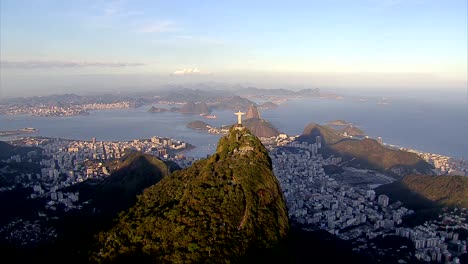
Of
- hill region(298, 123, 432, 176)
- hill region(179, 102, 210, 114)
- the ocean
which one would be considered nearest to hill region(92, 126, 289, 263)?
hill region(298, 123, 432, 176)

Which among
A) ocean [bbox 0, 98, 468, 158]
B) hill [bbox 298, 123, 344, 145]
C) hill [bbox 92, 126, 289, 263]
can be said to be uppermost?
hill [bbox 92, 126, 289, 263]

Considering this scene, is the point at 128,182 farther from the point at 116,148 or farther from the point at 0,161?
the point at 116,148

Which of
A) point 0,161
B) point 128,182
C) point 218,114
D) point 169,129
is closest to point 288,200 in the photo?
point 128,182

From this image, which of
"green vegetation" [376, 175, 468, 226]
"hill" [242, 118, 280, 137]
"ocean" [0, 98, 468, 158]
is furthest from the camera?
"ocean" [0, 98, 468, 158]

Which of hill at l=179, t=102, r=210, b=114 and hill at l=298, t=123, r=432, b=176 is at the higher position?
hill at l=179, t=102, r=210, b=114

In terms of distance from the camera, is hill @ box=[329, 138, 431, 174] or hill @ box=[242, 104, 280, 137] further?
hill @ box=[242, 104, 280, 137]

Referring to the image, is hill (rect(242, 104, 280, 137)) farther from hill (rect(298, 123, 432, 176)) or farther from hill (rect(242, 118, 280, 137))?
hill (rect(298, 123, 432, 176))
